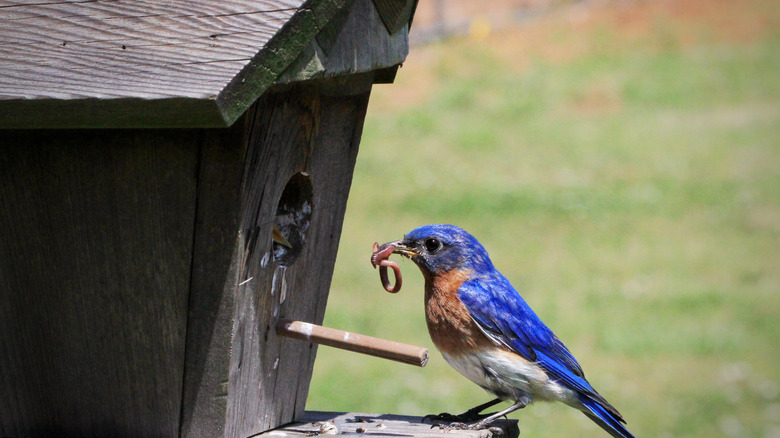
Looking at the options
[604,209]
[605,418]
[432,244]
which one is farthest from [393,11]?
[604,209]

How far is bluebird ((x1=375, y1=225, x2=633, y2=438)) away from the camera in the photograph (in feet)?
10.4

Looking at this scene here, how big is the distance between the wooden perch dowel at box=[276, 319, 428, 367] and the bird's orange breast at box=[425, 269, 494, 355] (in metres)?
0.49

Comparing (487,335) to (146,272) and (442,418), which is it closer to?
(442,418)

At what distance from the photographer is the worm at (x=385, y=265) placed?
286 cm

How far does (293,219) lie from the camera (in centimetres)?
300

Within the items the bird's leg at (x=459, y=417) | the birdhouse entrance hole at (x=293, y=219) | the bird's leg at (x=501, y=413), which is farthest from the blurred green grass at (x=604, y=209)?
the birdhouse entrance hole at (x=293, y=219)

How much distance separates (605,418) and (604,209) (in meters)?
8.19

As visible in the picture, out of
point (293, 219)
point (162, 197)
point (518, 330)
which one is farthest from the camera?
point (518, 330)

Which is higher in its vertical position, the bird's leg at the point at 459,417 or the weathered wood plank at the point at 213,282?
the weathered wood plank at the point at 213,282

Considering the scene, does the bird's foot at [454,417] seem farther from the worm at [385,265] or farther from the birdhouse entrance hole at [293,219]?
the birdhouse entrance hole at [293,219]

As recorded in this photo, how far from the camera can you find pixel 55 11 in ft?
7.67

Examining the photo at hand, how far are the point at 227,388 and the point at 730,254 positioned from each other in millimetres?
8587

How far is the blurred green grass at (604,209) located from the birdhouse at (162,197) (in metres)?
4.15

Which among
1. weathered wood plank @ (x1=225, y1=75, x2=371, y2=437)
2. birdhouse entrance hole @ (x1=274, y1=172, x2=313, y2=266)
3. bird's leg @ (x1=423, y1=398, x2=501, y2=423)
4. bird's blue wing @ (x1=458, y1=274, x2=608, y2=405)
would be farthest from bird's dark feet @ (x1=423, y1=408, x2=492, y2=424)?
birdhouse entrance hole @ (x1=274, y1=172, x2=313, y2=266)
